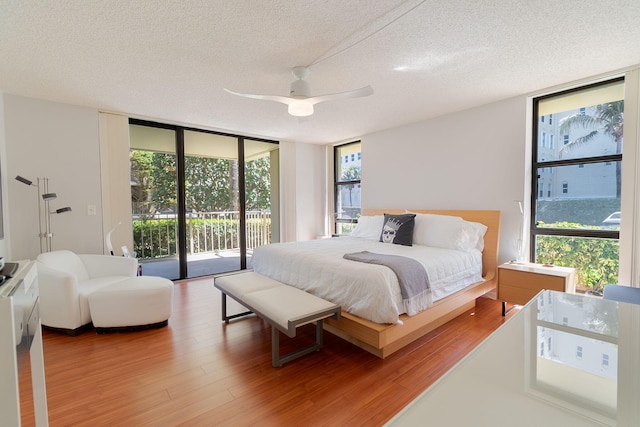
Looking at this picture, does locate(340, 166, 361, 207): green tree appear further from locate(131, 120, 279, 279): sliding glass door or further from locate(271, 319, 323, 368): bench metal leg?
locate(271, 319, 323, 368): bench metal leg

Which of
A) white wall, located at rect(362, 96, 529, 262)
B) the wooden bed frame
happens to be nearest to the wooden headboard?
the wooden bed frame

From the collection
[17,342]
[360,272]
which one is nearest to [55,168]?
[17,342]

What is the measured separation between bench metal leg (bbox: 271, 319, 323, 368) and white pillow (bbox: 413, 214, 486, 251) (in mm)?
1785

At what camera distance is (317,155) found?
582cm

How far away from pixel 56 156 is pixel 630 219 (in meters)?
6.00

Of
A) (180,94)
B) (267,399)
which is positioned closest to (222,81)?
(180,94)

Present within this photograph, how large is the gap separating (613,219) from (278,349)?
3335 millimetres

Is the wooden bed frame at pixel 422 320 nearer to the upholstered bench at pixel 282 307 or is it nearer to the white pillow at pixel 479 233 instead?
the white pillow at pixel 479 233

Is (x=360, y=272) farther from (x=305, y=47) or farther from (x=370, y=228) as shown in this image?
(x=370, y=228)

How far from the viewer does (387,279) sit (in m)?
2.08

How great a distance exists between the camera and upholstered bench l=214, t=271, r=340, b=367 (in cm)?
195

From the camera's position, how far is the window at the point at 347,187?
545 cm

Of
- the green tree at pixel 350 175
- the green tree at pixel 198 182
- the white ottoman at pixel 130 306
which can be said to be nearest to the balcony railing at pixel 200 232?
the green tree at pixel 198 182

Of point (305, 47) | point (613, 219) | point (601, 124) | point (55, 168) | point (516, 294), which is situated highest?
point (305, 47)
